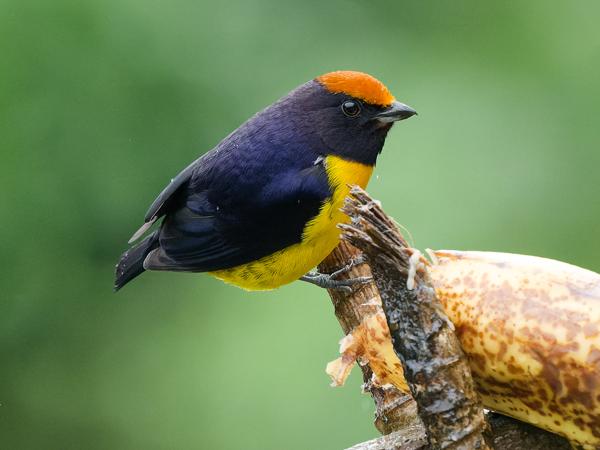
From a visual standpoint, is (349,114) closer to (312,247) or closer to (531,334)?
(312,247)

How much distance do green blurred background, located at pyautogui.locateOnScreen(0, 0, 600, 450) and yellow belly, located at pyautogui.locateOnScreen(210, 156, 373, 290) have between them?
1.13ft

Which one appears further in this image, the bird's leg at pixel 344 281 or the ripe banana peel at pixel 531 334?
the bird's leg at pixel 344 281

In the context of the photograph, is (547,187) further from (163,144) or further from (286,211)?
(163,144)

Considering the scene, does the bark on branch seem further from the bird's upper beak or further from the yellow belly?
the bird's upper beak

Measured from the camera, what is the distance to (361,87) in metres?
2.49

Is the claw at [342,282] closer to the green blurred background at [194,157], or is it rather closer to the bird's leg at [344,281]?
the bird's leg at [344,281]

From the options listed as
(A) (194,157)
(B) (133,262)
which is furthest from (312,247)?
(A) (194,157)

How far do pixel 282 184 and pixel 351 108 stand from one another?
0.89 ft

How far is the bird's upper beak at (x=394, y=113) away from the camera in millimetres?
2467

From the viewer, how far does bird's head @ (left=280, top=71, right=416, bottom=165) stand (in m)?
2.49

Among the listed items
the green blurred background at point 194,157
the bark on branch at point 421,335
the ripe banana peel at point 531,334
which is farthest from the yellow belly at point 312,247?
the bark on branch at point 421,335

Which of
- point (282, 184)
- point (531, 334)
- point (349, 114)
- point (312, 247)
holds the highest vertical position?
point (349, 114)

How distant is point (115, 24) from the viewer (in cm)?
297

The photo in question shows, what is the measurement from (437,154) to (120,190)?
3.22 ft
